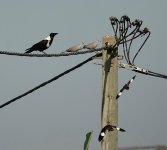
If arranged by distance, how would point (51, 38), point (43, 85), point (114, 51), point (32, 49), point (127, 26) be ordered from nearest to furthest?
point (114, 51)
point (127, 26)
point (43, 85)
point (32, 49)
point (51, 38)

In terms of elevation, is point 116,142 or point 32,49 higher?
point 32,49

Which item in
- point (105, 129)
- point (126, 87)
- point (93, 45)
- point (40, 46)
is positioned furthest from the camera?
point (40, 46)

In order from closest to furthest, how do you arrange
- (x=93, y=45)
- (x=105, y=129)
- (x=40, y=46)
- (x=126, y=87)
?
(x=105, y=129), (x=126, y=87), (x=93, y=45), (x=40, y=46)

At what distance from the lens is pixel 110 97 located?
6590 millimetres

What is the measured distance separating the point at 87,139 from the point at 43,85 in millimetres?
1907

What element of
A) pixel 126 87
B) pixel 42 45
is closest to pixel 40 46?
pixel 42 45

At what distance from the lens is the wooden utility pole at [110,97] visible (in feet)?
21.4

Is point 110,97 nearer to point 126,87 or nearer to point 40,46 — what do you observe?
point 126,87

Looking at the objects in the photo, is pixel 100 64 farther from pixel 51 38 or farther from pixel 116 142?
pixel 51 38

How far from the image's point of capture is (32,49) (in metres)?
9.43

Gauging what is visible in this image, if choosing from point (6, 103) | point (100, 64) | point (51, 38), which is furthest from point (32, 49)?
point (100, 64)

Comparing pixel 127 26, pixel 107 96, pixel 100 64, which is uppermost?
pixel 127 26

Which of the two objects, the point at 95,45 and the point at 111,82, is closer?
the point at 111,82

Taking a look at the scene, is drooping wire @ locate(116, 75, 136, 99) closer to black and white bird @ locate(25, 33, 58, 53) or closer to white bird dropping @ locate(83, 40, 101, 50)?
white bird dropping @ locate(83, 40, 101, 50)
